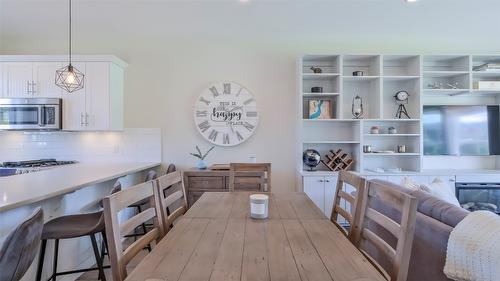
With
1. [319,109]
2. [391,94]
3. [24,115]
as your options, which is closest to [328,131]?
[319,109]

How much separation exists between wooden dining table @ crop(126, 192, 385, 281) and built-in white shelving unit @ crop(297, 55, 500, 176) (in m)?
2.20

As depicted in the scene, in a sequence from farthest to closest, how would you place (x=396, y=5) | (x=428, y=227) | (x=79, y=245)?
(x=396, y=5), (x=79, y=245), (x=428, y=227)

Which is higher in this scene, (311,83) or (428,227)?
(311,83)

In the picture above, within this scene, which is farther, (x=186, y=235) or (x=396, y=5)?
(x=396, y=5)

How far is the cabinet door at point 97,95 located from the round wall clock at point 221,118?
3.75ft

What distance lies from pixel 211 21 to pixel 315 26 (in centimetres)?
133

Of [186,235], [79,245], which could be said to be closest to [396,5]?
[186,235]

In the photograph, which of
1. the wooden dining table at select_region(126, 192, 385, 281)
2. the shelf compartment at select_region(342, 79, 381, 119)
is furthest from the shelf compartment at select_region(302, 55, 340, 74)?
the wooden dining table at select_region(126, 192, 385, 281)

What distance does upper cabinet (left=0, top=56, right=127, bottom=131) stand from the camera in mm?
3676

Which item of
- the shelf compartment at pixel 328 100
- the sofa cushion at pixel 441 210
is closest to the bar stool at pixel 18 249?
the sofa cushion at pixel 441 210

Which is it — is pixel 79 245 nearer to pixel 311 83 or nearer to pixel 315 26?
pixel 311 83

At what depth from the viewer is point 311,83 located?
408 cm

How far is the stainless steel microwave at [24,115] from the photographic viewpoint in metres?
3.60

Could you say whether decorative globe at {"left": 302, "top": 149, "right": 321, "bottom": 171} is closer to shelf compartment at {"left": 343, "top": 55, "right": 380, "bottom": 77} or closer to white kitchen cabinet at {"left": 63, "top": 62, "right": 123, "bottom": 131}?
shelf compartment at {"left": 343, "top": 55, "right": 380, "bottom": 77}
